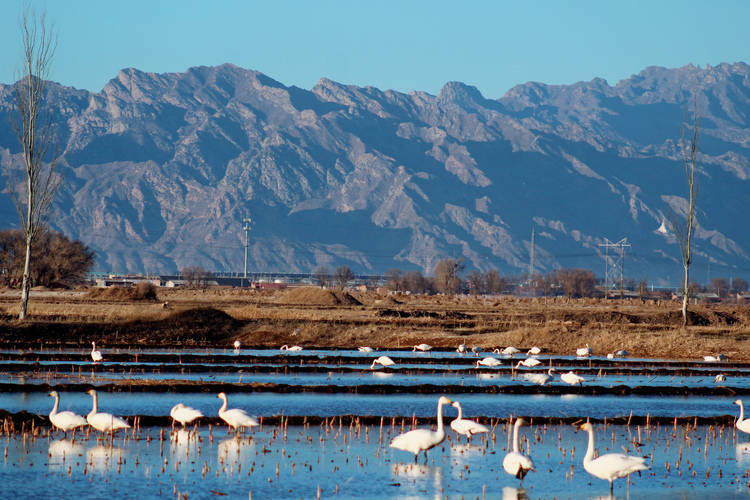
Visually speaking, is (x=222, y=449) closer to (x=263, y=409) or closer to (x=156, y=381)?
(x=263, y=409)

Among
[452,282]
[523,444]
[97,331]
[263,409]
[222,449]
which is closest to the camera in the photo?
[222,449]

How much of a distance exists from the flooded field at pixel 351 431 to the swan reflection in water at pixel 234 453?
61 millimetres

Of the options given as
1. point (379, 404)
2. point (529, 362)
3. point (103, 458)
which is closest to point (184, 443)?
point (103, 458)

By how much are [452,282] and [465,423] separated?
176938 millimetres

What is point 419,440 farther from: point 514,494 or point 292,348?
point 292,348

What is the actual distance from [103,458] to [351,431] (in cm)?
574

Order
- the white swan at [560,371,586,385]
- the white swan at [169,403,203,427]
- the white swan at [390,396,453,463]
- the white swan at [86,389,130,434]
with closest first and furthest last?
the white swan at [390,396,453,463] → the white swan at [86,389,130,434] → the white swan at [169,403,203,427] → the white swan at [560,371,586,385]

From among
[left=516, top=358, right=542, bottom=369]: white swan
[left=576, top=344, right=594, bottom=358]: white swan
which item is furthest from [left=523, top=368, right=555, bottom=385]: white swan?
[left=576, top=344, right=594, bottom=358]: white swan

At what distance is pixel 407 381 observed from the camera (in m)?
34.2

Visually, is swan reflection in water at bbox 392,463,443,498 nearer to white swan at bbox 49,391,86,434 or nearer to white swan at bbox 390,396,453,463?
white swan at bbox 390,396,453,463

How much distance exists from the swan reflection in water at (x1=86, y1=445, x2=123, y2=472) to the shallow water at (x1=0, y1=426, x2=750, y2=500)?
22 millimetres

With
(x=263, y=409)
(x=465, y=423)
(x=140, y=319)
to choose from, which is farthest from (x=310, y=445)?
(x=140, y=319)

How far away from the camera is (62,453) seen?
1986 cm

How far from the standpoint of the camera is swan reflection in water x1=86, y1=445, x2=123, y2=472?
18703 mm
